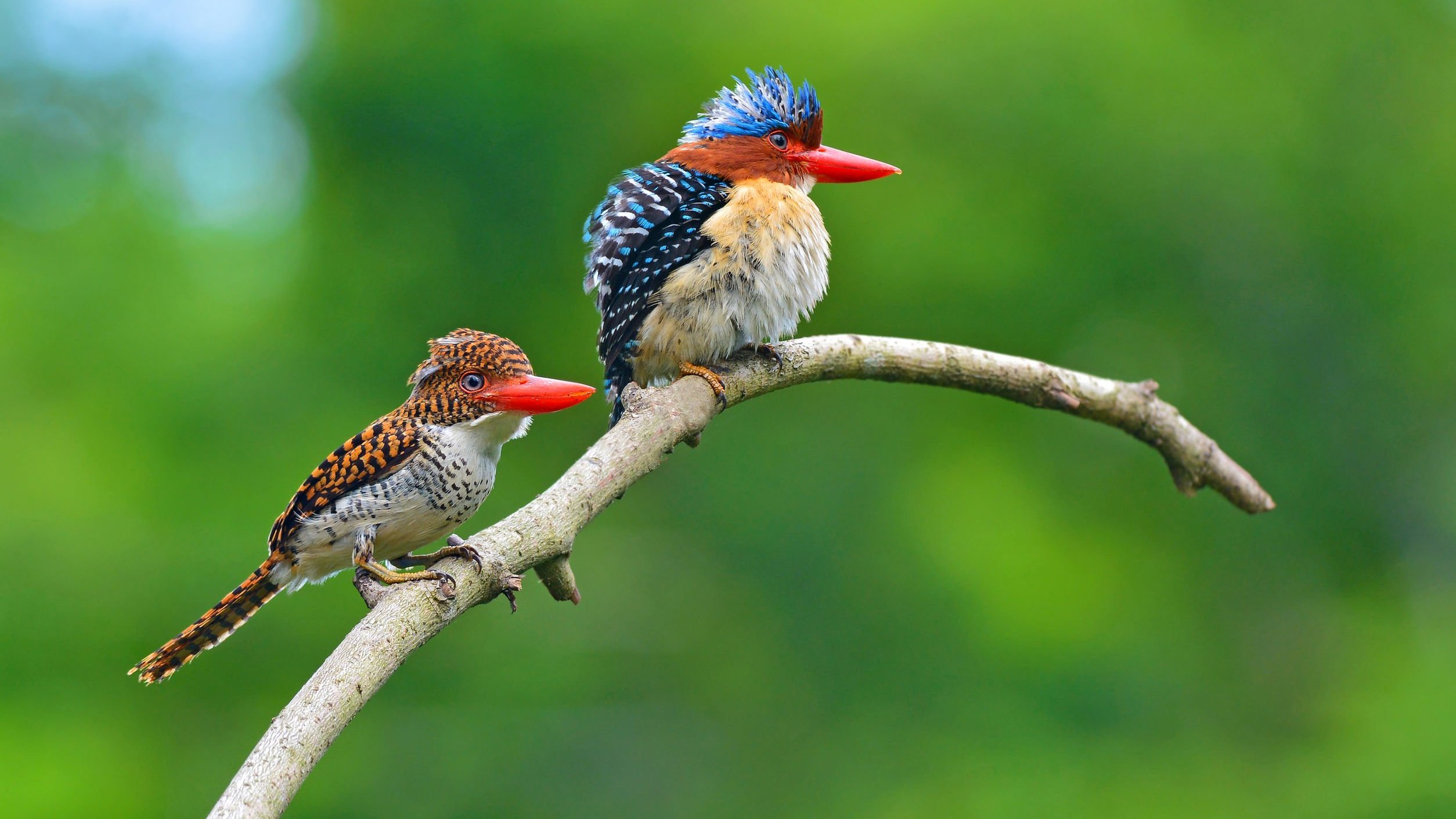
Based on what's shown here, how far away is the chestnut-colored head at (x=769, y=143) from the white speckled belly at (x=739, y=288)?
0.49ft

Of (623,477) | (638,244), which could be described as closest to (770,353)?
(638,244)

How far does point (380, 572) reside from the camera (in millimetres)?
2098

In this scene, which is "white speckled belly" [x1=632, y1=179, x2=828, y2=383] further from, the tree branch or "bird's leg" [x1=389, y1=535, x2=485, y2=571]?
"bird's leg" [x1=389, y1=535, x2=485, y2=571]

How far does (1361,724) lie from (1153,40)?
6.62 m

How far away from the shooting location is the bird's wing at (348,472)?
2129mm

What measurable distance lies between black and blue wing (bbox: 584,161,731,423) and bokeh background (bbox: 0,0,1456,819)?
6591 mm

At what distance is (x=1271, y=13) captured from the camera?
13055 millimetres

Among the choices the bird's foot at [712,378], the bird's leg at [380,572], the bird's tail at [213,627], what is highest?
the bird's foot at [712,378]

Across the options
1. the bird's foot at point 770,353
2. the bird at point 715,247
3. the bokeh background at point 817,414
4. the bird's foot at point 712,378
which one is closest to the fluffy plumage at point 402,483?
the bird's foot at point 712,378

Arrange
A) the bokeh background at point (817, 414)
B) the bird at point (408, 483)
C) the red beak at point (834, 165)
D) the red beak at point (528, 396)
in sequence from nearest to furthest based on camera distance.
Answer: the red beak at point (528, 396) → the bird at point (408, 483) → the red beak at point (834, 165) → the bokeh background at point (817, 414)

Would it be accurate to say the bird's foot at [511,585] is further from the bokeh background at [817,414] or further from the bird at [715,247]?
the bokeh background at [817,414]

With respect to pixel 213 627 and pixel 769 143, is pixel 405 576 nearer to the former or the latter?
pixel 213 627

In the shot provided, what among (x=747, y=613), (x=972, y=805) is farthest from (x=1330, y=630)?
(x=747, y=613)

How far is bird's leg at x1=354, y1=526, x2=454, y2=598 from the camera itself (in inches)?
79.4
